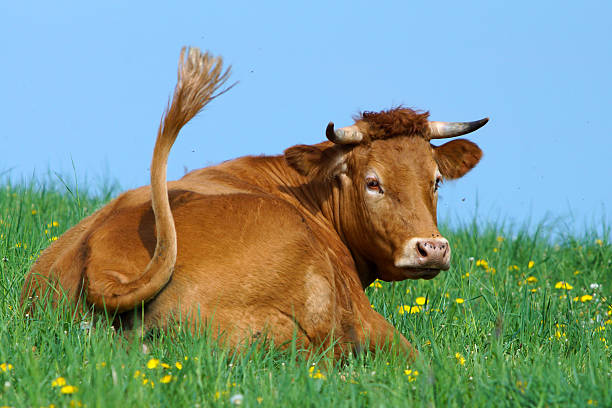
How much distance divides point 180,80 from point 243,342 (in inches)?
68.1

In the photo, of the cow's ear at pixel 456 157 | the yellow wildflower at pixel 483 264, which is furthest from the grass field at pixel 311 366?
the yellow wildflower at pixel 483 264

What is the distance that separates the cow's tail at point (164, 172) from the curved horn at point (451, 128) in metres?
2.56

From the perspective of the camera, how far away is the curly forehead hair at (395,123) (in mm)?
6234

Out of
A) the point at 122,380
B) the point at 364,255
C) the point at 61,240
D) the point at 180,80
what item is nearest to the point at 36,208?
the point at 61,240

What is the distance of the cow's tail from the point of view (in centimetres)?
462

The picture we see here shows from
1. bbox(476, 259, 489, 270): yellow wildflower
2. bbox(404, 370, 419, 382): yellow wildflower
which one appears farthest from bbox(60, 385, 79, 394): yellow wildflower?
bbox(476, 259, 489, 270): yellow wildflower

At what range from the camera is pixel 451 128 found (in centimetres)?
670

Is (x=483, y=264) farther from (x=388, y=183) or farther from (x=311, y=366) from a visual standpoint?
(x=311, y=366)

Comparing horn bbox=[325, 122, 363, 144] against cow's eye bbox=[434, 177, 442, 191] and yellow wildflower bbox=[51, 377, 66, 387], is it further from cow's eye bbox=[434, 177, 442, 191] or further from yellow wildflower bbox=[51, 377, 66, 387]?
yellow wildflower bbox=[51, 377, 66, 387]

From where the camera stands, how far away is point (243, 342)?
482 centimetres

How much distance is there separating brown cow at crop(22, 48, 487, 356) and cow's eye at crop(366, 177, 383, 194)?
10 mm

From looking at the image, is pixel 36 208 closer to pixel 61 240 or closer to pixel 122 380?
pixel 61 240

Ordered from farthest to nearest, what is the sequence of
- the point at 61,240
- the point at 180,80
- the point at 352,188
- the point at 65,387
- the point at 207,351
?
the point at 352,188 → the point at 61,240 → the point at 180,80 → the point at 207,351 → the point at 65,387

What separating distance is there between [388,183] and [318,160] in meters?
0.71
